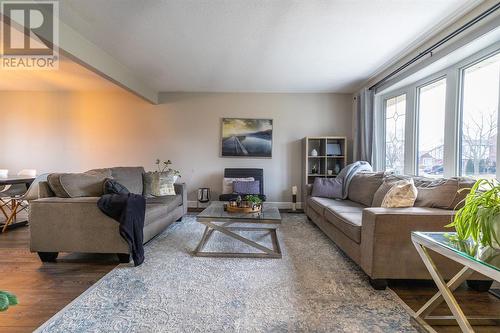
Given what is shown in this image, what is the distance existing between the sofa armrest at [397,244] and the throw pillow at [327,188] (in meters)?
1.96

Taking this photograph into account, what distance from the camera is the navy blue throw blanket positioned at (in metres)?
2.31

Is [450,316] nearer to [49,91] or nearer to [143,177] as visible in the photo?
[143,177]

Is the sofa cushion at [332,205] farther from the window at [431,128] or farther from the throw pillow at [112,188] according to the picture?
the throw pillow at [112,188]

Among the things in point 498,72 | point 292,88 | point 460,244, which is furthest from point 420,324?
point 292,88

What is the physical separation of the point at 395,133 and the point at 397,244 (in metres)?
2.60

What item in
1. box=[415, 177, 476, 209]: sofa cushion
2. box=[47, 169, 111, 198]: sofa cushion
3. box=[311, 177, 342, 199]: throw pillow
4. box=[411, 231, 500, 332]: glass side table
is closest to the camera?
box=[411, 231, 500, 332]: glass side table

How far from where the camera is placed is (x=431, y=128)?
3189 mm

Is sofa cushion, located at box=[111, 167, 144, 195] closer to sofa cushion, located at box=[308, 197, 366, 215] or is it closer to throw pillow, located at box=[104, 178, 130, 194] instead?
throw pillow, located at box=[104, 178, 130, 194]

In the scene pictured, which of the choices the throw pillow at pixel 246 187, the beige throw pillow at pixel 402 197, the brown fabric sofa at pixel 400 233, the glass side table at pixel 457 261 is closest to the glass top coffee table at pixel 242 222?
the brown fabric sofa at pixel 400 233

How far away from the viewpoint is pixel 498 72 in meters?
2.30

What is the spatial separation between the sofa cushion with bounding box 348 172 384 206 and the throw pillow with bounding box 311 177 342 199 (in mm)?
186

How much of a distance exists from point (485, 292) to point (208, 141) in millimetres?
4534

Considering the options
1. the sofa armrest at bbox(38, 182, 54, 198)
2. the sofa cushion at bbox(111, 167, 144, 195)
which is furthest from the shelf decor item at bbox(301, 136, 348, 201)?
the sofa armrest at bbox(38, 182, 54, 198)

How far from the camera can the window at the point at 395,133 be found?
379 cm
